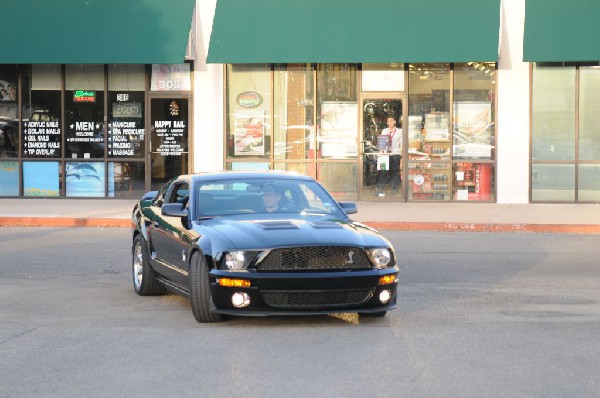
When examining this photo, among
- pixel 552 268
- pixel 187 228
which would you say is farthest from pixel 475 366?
pixel 552 268

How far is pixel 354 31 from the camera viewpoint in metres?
25.6

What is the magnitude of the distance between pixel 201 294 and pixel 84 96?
18.0 meters

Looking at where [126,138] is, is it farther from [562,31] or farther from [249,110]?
[562,31]

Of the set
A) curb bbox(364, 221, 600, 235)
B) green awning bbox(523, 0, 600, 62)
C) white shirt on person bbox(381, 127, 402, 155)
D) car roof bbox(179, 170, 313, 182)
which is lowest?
curb bbox(364, 221, 600, 235)

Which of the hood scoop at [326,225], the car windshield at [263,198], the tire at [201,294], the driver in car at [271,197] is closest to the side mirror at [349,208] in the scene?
the car windshield at [263,198]

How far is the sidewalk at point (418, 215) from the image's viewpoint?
21484mm

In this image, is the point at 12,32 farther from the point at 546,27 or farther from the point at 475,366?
the point at 475,366

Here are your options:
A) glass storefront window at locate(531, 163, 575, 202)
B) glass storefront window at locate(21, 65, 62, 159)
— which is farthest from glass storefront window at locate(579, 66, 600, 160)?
glass storefront window at locate(21, 65, 62, 159)

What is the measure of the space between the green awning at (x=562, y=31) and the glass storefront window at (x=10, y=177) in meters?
11.9

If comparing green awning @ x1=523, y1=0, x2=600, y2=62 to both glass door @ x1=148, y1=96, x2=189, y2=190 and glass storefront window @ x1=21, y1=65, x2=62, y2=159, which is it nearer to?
glass door @ x1=148, y1=96, x2=189, y2=190

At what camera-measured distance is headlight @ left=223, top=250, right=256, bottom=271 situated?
10.1 meters

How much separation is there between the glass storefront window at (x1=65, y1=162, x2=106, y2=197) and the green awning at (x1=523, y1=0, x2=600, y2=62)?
33.1 ft

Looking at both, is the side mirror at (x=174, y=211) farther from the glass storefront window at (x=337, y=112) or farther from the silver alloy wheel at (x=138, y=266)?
the glass storefront window at (x=337, y=112)

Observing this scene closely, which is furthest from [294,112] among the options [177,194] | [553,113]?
[177,194]
